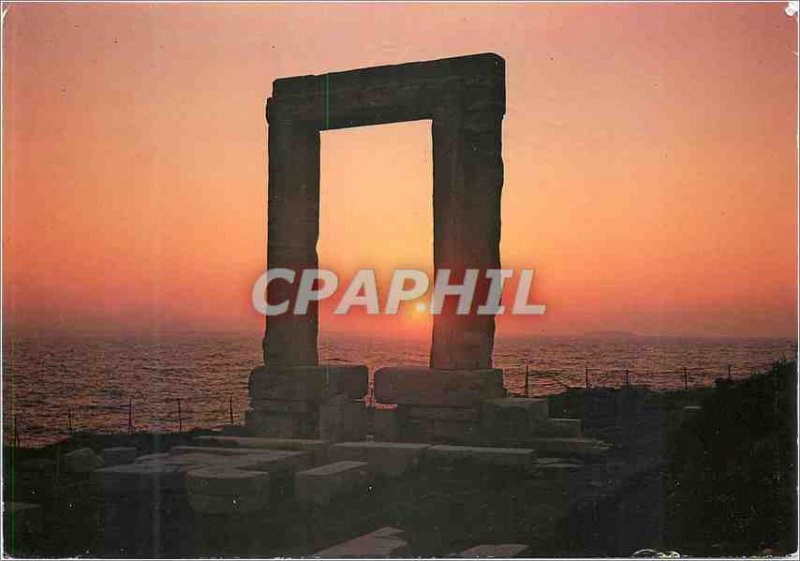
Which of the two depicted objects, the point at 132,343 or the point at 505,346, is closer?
the point at 132,343

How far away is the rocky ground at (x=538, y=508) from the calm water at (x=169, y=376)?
0.96 meters

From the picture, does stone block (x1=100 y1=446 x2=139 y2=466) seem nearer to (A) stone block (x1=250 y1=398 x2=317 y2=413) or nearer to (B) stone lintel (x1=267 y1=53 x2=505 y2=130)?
(A) stone block (x1=250 y1=398 x2=317 y2=413)

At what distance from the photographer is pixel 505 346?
60000 mm

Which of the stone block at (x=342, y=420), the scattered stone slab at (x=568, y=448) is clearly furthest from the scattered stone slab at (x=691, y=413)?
the stone block at (x=342, y=420)

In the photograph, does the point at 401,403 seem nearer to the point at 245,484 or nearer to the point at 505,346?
the point at 245,484

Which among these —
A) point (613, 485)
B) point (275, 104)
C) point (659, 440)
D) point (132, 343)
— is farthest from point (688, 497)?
point (132, 343)

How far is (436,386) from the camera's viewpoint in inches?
445

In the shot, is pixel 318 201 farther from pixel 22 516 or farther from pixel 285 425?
pixel 22 516

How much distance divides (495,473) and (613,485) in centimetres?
126

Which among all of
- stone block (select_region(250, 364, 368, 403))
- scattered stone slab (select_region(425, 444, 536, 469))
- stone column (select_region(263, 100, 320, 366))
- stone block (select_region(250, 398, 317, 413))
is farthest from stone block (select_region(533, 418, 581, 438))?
stone column (select_region(263, 100, 320, 366))

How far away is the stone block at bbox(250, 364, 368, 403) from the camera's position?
12094 mm

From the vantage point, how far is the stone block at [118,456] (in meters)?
11.2

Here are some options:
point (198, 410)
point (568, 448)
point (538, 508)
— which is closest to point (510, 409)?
point (568, 448)

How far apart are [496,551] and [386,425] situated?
14.8 feet
